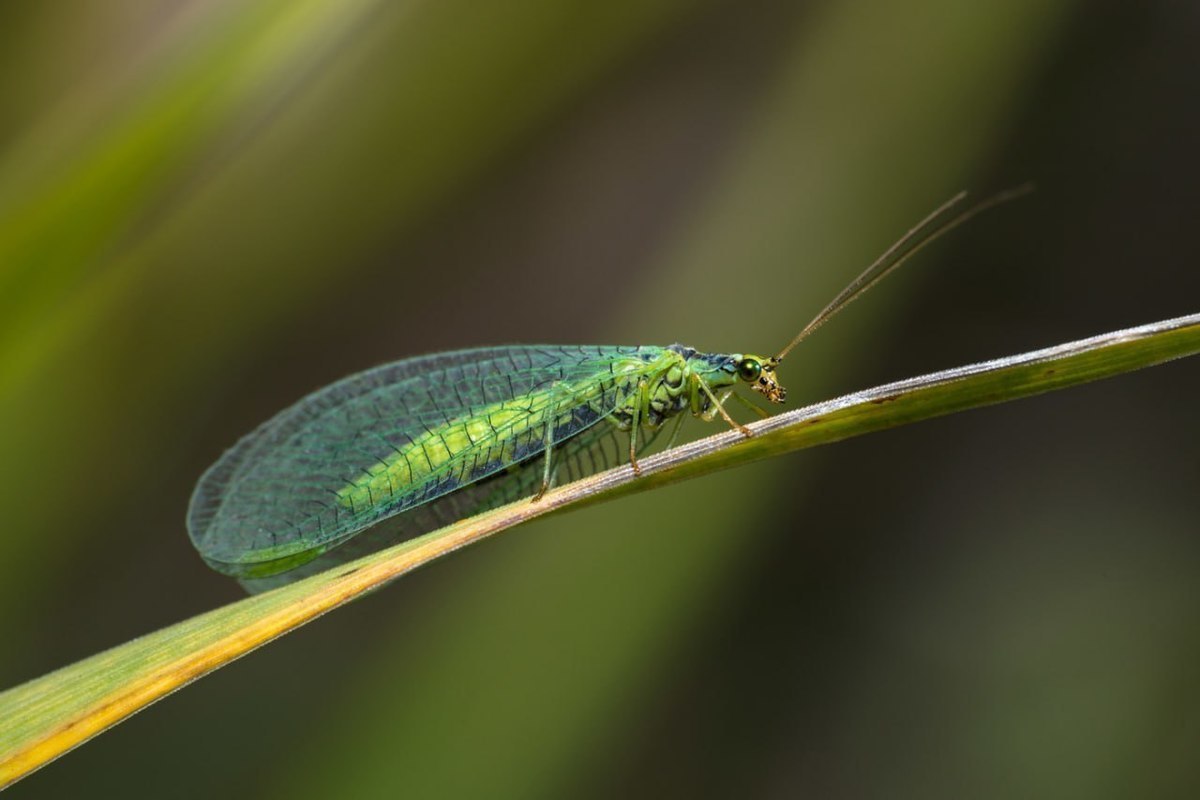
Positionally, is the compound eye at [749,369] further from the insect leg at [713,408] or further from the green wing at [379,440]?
the green wing at [379,440]

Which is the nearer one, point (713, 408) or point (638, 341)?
point (713, 408)

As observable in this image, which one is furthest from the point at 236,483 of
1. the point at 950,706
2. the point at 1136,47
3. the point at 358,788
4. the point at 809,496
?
the point at 1136,47

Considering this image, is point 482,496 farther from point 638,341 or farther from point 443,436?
point 638,341

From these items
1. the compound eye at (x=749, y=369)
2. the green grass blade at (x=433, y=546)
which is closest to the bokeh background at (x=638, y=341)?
the compound eye at (x=749, y=369)

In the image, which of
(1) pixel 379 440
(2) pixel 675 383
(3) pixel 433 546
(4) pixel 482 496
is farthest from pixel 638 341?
(3) pixel 433 546

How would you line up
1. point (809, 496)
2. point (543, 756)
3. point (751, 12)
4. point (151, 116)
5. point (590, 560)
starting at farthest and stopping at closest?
1. point (751, 12)
2. point (809, 496)
3. point (590, 560)
4. point (543, 756)
5. point (151, 116)

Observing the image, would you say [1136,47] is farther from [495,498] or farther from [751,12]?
[495,498]
